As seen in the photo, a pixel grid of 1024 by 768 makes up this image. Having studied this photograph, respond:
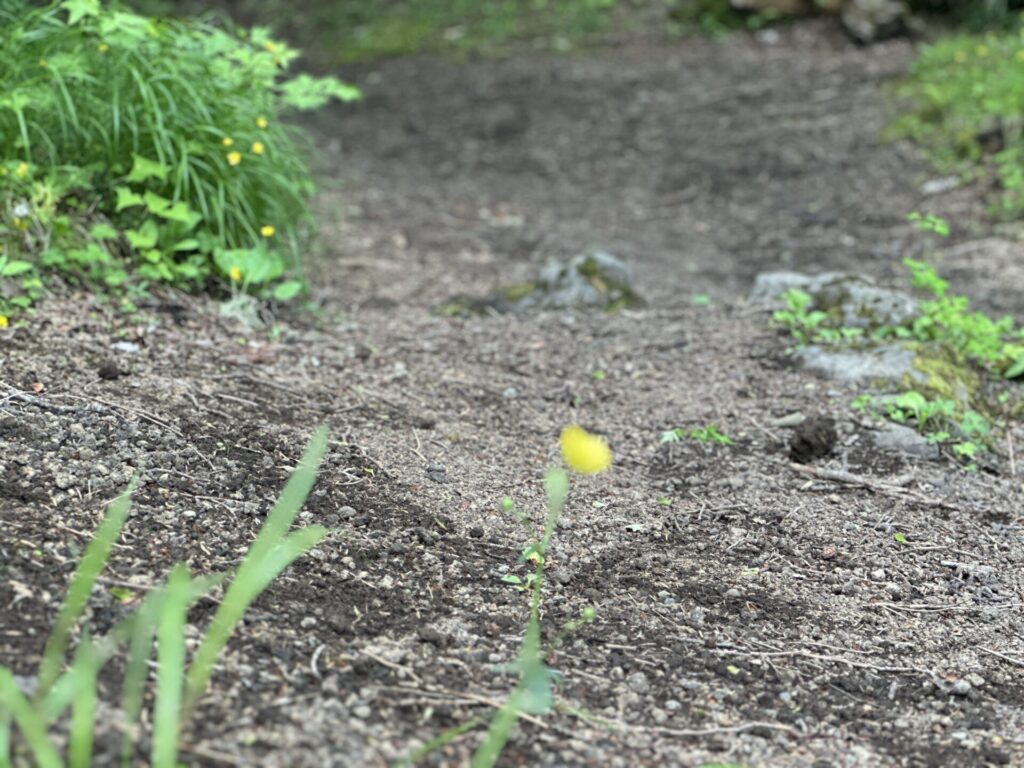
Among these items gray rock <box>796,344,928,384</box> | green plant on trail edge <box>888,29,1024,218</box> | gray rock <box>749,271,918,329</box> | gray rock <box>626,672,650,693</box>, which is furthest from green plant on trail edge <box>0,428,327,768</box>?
green plant on trail edge <box>888,29,1024,218</box>

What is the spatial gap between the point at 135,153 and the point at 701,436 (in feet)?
6.48

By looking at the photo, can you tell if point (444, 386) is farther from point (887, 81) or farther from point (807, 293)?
point (887, 81)

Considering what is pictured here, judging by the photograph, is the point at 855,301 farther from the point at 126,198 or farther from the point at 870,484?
the point at 126,198

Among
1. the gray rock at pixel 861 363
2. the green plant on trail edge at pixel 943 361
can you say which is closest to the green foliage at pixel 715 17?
the green plant on trail edge at pixel 943 361

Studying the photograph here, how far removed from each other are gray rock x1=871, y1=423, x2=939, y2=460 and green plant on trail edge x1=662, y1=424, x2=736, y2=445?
0.41 m

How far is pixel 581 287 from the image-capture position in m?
4.02

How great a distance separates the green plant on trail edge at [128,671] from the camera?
1.22 meters

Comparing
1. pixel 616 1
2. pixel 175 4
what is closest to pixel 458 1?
pixel 616 1

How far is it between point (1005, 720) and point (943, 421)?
1267 millimetres

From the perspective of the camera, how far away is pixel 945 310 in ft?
11.2

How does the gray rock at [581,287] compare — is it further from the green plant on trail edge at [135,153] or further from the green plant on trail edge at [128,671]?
the green plant on trail edge at [128,671]

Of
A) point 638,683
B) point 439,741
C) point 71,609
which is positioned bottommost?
point 638,683

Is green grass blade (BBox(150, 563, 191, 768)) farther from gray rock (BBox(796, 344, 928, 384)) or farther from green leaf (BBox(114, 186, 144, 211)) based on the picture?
gray rock (BBox(796, 344, 928, 384))

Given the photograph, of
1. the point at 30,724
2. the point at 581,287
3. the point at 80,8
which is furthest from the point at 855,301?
the point at 30,724
